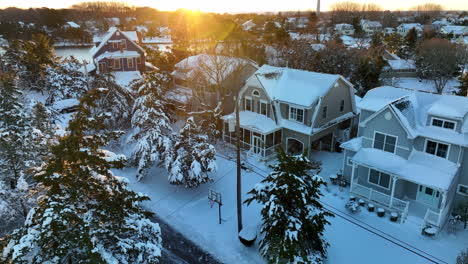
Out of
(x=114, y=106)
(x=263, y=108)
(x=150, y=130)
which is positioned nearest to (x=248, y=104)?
(x=263, y=108)

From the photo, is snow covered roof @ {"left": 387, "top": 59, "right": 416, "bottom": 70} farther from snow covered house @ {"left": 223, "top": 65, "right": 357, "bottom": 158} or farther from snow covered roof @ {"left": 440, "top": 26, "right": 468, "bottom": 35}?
snow covered roof @ {"left": 440, "top": 26, "right": 468, "bottom": 35}

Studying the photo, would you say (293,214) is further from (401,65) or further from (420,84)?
(401,65)

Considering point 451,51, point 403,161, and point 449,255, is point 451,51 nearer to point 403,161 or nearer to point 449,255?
point 403,161

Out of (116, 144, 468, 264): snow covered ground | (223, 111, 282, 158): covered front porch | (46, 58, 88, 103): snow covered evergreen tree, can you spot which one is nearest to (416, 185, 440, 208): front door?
(116, 144, 468, 264): snow covered ground

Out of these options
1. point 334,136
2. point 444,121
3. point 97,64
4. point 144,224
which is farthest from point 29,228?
point 97,64

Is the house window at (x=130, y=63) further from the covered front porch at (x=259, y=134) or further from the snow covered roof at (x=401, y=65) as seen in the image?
the snow covered roof at (x=401, y=65)

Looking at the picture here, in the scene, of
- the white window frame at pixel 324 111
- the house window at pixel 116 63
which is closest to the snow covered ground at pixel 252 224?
the white window frame at pixel 324 111
